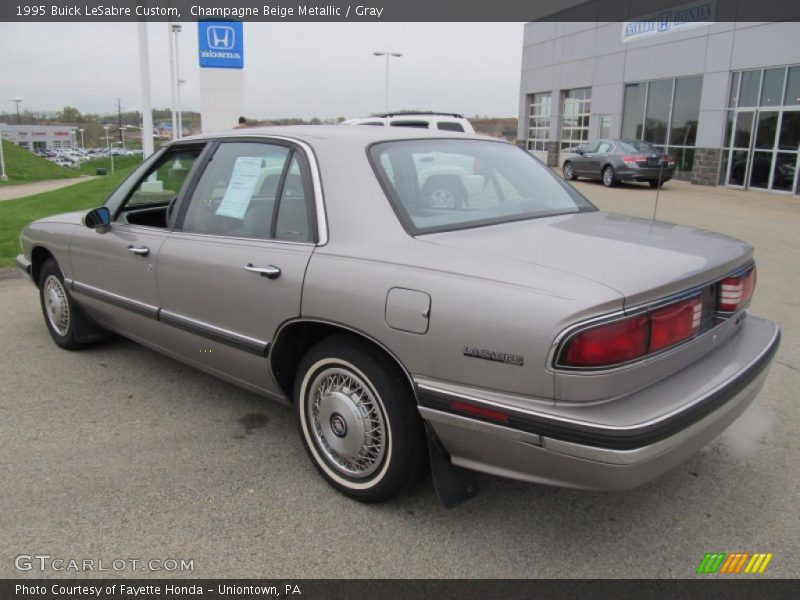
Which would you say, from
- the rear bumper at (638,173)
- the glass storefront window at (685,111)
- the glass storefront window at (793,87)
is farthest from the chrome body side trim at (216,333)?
the glass storefront window at (685,111)

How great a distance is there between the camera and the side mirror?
4094 millimetres

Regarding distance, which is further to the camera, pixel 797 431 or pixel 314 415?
pixel 797 431

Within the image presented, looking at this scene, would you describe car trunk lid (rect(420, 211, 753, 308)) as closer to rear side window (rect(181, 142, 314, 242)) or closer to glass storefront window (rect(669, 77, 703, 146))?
rear side window (rect(181, 142, 314, 242))

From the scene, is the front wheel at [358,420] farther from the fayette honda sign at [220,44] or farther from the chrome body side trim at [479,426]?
the fayette honda sign at [220,44]

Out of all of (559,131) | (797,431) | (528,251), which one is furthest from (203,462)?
(559,131)

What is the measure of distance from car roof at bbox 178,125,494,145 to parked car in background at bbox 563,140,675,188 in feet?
50.9

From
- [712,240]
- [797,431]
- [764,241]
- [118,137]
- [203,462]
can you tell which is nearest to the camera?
[712,240]

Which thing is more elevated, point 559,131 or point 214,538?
point 559,131

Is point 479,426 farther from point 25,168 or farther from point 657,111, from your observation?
point 25,168

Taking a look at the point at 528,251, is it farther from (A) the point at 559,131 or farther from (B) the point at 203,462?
(A) the point at 559,131

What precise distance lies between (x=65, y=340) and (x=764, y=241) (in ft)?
32.3

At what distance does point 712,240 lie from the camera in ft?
9.94

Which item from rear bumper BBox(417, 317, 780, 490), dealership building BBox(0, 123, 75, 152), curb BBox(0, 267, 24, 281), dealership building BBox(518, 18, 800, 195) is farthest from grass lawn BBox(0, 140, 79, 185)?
dealership building BBox(0, 123, 75, 152)

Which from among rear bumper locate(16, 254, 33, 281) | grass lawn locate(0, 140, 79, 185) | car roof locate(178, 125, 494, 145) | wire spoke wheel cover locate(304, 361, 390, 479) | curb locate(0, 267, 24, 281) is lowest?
grass lawn locate(0, 140, 79, 185)
